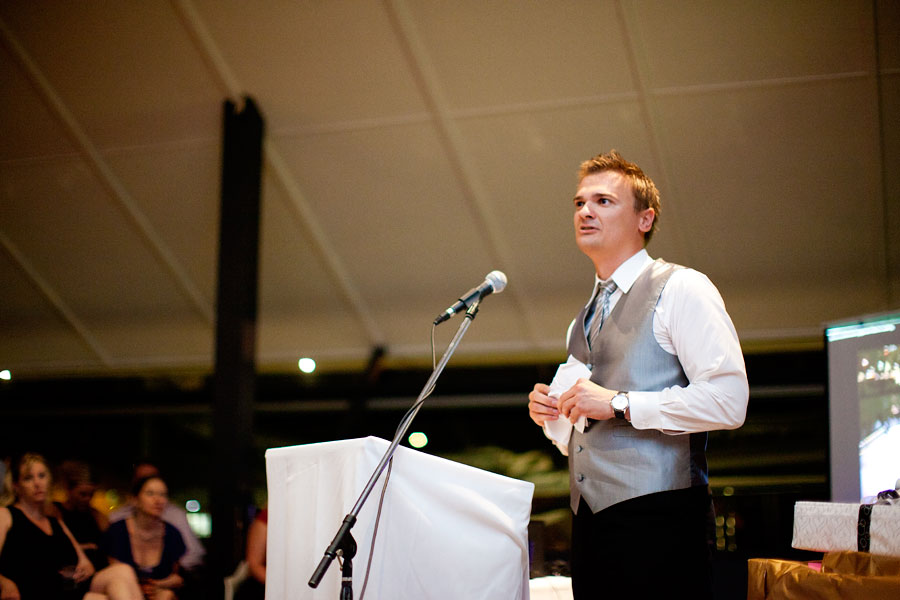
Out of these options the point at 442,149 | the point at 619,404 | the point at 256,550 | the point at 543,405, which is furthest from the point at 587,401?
the point at 256,550

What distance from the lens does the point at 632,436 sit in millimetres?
1982

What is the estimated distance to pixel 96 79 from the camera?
5.04 meters

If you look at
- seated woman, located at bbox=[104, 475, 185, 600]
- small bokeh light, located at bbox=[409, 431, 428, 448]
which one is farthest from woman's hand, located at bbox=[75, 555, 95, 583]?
small bokeh light, located at bbox=[409, 431, 428, 448]

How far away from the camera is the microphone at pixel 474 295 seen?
203 cm

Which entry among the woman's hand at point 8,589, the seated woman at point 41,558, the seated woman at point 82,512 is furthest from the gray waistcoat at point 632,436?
the seated woman at point 82,512

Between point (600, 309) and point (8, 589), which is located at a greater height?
point (600, 309)

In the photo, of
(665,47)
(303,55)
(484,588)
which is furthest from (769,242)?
(484,588)

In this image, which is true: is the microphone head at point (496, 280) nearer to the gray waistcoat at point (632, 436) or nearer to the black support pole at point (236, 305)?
the gray waistcoat at point (632, 436)

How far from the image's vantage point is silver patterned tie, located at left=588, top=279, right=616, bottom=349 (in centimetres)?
218

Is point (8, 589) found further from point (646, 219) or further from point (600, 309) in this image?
point (646, 219)

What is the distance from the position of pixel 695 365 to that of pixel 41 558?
3.93 meters

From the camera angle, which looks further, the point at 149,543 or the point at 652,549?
the point at 149,543

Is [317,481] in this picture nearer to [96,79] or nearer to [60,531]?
[60,531]

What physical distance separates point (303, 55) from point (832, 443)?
338 cm
